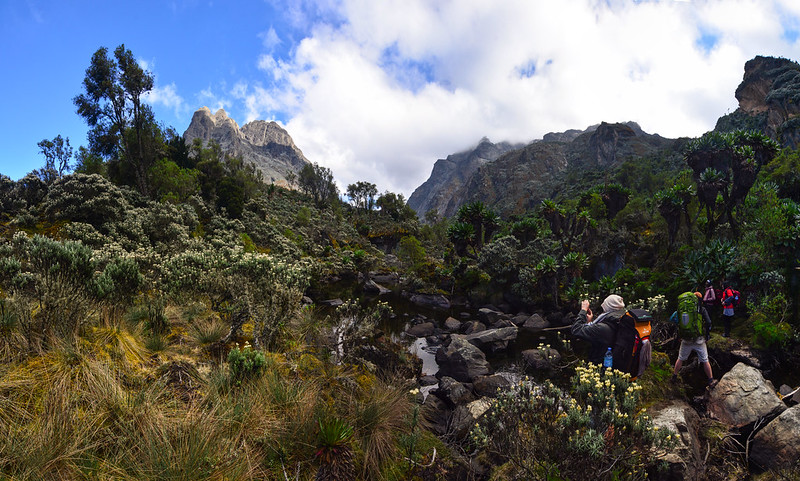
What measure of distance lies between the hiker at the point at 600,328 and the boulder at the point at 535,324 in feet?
56.0

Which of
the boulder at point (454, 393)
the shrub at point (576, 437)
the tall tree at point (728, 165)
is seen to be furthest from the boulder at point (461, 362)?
the tall tree at point (728, 165)

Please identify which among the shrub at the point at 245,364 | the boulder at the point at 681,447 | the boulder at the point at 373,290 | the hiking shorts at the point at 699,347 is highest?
the boulder at the point at 373,290

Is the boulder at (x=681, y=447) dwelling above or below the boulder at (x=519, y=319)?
below

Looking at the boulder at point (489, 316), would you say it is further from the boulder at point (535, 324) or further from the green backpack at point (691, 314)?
the green backpack at point (691, 314)

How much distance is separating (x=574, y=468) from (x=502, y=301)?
26.7 metres

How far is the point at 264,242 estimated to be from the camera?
1331 inches

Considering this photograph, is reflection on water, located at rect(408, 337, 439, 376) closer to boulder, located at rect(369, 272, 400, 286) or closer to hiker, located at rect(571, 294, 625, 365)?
hiker, located at rect(571, 294, 625, 365)

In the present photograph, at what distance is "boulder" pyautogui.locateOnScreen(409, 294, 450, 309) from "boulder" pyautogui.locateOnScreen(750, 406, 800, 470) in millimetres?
24087

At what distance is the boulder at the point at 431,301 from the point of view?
99.1 ft

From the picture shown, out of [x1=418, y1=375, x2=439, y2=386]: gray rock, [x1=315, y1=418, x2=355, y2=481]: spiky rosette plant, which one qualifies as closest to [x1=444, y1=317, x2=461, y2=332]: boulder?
[x1=418, y1=375, x2=439, y2=386]: gray rock

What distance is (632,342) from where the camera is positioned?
19.0 feet

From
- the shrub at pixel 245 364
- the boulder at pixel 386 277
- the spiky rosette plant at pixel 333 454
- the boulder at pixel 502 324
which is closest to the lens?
the spiky rosette plant at pixel 333 454

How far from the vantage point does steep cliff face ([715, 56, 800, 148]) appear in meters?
61.0

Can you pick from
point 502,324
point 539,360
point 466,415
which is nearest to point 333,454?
point 466,415
